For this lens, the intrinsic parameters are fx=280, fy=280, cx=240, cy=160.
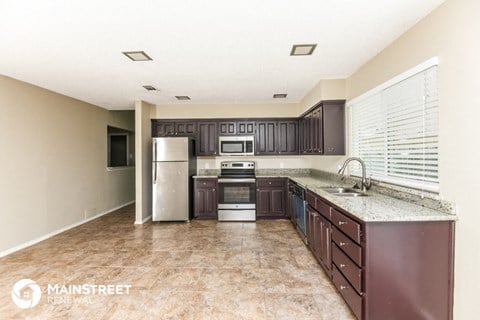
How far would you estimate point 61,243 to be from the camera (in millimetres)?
4320

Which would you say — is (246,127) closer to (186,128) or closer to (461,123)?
(186,128)

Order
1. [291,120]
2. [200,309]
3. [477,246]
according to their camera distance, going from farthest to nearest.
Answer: [291,120] → [200,309] → [477,246]

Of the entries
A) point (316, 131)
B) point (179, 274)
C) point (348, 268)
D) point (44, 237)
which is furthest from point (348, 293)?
point (44, 237)

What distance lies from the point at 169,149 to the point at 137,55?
261cm

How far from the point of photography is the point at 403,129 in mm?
2771

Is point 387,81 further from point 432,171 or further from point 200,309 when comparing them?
point 200,309

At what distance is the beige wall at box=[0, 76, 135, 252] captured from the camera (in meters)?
3.90

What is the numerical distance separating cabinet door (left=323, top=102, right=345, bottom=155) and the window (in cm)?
39

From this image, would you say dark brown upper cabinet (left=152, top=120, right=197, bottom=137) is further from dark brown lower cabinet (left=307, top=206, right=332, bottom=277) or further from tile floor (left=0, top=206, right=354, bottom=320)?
dark brown lower cabinet (left=307, top=206, right=332, bottom=277)

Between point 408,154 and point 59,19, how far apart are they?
10.9 feet

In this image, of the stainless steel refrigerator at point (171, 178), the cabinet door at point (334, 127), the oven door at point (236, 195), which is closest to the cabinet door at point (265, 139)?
the oven door at point (236, 195)

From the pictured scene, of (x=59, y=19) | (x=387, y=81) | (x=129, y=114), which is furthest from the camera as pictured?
(x=129, y=114)

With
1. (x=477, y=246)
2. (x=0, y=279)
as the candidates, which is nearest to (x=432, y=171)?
(x=477, y=246)

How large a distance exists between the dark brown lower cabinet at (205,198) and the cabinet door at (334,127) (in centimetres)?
251
